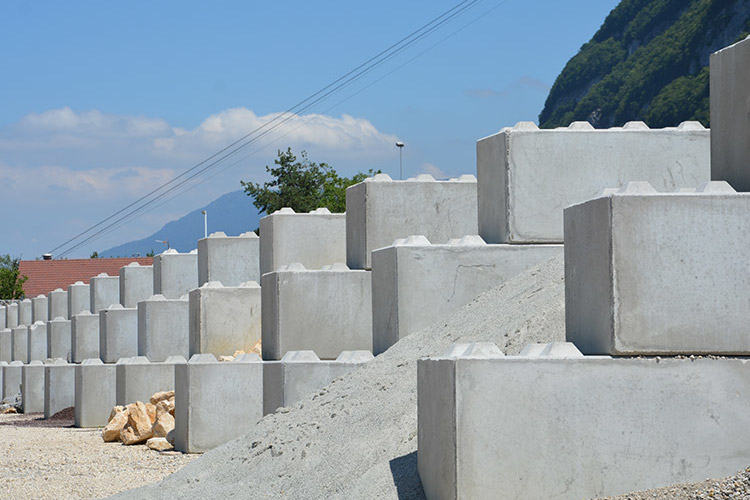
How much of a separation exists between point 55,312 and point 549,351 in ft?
99.3

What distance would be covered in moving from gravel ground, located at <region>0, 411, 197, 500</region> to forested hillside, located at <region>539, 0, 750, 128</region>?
136 feet

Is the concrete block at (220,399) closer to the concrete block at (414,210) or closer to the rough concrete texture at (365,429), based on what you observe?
the concrete block at (414,210)

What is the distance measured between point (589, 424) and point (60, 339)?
90.4ft

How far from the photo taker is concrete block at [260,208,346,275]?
16031mm

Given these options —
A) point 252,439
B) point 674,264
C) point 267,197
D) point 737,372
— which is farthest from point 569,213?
point 267,197

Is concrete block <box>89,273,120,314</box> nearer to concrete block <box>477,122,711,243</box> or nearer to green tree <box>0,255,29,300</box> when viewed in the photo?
concrete block <box>477,122,711,243</box>

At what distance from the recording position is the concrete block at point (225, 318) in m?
17.9

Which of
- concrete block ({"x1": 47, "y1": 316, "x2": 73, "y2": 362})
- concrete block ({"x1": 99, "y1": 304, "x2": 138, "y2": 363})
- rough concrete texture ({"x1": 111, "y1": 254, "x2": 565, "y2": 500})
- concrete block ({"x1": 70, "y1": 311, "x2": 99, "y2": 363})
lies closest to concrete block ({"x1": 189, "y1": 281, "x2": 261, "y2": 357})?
concrete block ({"x1": 99, "y1": 304, "x2": 138, "y2": 363})

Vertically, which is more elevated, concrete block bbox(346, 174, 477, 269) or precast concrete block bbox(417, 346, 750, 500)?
concrete block bbox(346, 174, 477, 269)

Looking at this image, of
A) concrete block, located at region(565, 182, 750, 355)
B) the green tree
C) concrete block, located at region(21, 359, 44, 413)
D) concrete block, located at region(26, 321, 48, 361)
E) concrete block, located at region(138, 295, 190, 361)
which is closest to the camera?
concrete block, located at region(565, 182, 750, 355)

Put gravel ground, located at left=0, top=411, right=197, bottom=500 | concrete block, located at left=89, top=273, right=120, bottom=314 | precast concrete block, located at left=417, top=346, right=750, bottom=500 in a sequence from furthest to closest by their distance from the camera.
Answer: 1. concrete block, located at left=89, top=273, right=120, bottom=314
2. gravel ground, located at left=0, top=411, right=197, bottom=500
3. precast concrete block, located at left=417, top=346, right=750, bottom=500

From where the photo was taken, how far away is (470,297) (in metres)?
11.5

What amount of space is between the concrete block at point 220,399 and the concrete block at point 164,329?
683 cm

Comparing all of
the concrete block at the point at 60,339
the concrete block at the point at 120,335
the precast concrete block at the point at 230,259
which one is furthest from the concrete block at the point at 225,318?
the concrete block at the point at 60,339
